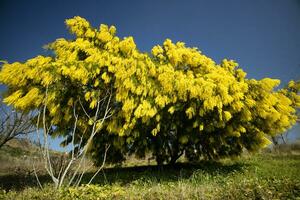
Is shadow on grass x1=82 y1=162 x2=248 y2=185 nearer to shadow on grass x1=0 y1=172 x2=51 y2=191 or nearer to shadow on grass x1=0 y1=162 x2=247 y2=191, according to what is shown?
shadow on grass x1=0 y1=162 x2=247 y2=191

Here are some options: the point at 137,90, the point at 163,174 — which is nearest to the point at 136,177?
the point at 163,174

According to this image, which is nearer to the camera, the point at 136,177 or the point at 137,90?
the point at 137,90

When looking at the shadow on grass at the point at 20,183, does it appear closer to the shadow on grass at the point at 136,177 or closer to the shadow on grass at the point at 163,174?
the shadow on grass at the point at 136,177

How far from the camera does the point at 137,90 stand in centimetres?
1029

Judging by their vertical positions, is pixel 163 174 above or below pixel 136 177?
above

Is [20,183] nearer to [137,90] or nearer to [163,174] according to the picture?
[163,174]

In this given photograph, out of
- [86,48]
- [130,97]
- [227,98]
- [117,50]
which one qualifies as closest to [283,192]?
[227,98]

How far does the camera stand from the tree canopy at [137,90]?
10.4 meters

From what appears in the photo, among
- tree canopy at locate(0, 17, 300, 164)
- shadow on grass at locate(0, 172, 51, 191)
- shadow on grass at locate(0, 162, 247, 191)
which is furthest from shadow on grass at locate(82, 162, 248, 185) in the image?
shadow on grass at locate(0, 172, 51, 191)

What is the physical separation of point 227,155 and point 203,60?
18.4 ft

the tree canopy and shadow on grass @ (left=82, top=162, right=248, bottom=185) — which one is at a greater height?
the tree canopy

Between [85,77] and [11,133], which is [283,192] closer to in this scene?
[85,77]

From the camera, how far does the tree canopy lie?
34.0 ft

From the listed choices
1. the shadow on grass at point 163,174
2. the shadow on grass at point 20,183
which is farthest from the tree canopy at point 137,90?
the shadow on grass at point 20,183
